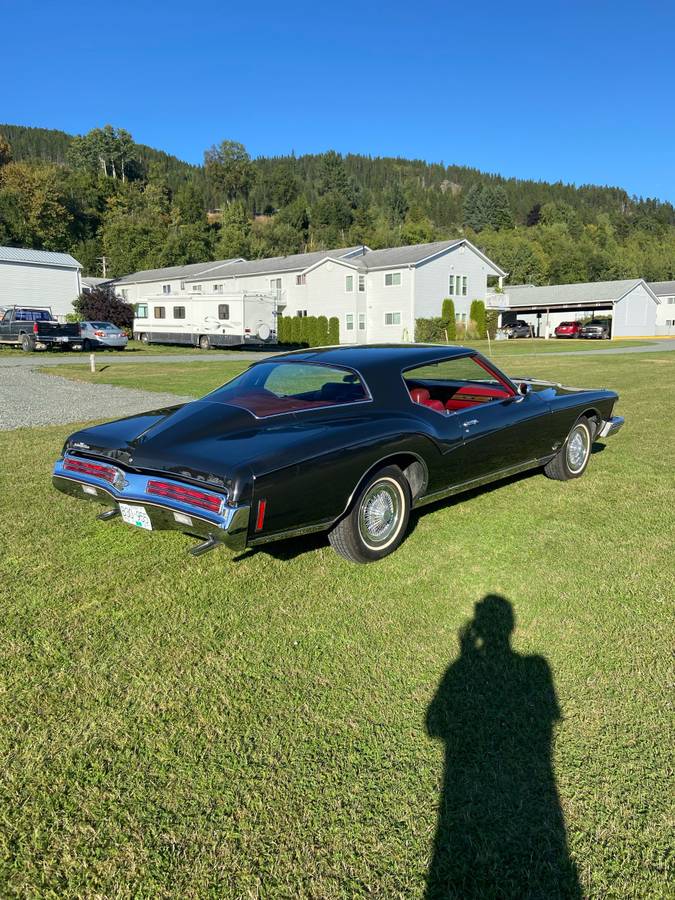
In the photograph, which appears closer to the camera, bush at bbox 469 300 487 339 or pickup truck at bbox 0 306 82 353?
pickup truck at bbox 0 306 82 353

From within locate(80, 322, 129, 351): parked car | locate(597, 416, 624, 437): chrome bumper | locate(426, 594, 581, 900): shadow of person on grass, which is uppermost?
locate(80, 322, 129, 351): parked car

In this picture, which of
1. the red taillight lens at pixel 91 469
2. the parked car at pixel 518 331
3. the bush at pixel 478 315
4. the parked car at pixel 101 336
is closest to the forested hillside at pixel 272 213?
the parked car at pixel 518 331

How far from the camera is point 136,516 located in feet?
12.7

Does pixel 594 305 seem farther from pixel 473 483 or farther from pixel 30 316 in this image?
pixel 473 483

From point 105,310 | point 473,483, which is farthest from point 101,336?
point 473,483

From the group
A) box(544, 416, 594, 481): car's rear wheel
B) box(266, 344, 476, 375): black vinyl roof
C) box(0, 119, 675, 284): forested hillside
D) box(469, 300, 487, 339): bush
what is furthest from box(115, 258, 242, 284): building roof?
box(266, 344, 476, 375): black vinyl roof

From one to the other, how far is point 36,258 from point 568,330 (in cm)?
4083

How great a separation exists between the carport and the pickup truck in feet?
103

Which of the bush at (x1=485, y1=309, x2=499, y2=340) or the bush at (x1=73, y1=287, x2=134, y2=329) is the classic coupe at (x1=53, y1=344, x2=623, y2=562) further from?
the bush at (x1=485, y1=309, x2=499, y2=340)

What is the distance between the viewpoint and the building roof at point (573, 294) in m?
52.6

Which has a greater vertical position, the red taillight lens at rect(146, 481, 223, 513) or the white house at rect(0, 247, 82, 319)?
the white house at rect(0, 247, 82, 319)

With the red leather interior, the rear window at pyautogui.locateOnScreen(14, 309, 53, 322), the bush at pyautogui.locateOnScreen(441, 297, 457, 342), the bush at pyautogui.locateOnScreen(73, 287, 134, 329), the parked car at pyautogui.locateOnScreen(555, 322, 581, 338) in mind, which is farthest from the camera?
the parked car at pyautogui.locateOnScreen(555, 322, 581, 338)

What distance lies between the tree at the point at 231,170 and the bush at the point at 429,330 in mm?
96510

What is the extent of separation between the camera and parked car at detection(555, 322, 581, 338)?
5297 cm
